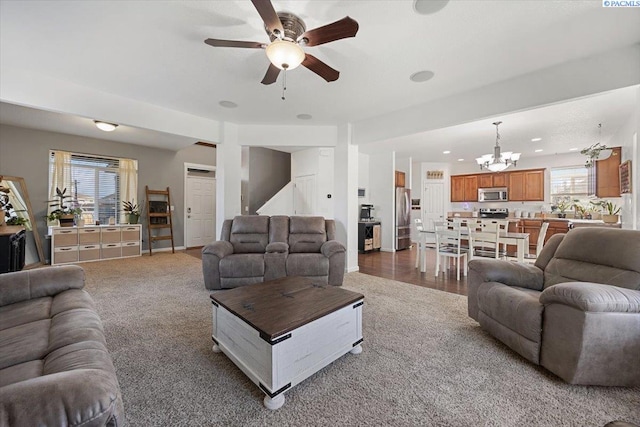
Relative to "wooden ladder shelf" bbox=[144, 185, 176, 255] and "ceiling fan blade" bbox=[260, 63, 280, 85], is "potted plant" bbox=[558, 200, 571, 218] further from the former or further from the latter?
"wooden ladder shelf" bbox=[144, 185, 176, 255]

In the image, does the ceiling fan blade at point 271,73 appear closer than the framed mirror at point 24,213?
Yes

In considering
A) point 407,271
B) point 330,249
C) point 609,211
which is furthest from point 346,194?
point 609,211

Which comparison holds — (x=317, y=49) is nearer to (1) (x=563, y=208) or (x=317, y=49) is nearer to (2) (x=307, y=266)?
(2) (x=307, y=266)

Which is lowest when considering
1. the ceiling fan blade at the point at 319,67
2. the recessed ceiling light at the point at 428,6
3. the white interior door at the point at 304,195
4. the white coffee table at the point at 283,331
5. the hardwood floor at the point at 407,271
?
the hardwood floor at the point at 407,271

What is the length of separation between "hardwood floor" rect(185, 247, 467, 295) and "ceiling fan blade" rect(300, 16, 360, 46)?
128 inches

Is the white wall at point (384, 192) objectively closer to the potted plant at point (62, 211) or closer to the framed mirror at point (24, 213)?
the potted plant at point (62, 211)

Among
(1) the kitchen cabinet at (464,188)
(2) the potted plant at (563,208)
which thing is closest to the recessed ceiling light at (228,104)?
(1) the kitchen cabinet at (464,188)

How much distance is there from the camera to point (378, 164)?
273 inches

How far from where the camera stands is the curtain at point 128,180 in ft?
19.6

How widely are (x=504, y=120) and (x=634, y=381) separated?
12.6ft

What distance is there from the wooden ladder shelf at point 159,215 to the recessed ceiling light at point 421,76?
244 inches

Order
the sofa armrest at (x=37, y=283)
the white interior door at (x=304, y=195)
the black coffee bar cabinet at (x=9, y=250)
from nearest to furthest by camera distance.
Answer: the sofa armrest at (x=37, y=283) → the black coffee bar cabinet at (x=9, y=250) → the white interior door at (x=304, y=195)

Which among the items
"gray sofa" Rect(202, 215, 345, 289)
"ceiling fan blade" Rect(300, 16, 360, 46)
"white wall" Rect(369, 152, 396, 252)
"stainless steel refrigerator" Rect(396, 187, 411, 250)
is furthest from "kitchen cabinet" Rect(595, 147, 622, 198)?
"ceiling fan blade" Rect(300, 16, 360, 46)

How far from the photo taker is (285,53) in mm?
1897
